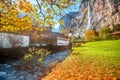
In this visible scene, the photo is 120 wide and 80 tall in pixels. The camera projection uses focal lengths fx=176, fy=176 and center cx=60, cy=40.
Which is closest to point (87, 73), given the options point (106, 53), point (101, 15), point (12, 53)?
point (106, 53)

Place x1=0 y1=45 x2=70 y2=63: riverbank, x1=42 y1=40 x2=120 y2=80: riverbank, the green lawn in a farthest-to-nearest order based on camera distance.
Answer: x1=0 y1=45 x2=70 y2=63: riverbank → the green lawn → x1=42 y1=40 x2=120 y2=80: riverbank

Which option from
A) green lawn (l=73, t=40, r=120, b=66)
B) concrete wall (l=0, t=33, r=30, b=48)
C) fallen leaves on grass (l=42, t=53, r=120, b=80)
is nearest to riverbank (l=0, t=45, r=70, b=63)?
concrete wall (l=0, t=33, r=30, b=48)

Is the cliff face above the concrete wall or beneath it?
above

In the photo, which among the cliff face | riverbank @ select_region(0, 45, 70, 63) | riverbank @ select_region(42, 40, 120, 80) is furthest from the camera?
the cliff face

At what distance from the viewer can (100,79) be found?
7453 mm

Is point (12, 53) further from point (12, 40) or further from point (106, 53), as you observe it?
point (106, 53)

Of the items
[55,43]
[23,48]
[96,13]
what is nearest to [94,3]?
[96,13]

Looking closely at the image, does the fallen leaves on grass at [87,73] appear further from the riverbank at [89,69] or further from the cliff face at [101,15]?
the cliff face at [101,15]

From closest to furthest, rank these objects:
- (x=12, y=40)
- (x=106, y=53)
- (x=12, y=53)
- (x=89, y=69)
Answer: (x=89, y=69)
(x=106, y=53)
(x=12, y=53)
(x=12, y=40)

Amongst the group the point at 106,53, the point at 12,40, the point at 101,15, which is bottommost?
the point at 106,53

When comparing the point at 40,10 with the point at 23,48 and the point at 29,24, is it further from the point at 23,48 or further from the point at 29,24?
the point at 23,48

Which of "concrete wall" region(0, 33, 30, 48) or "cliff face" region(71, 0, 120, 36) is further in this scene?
"cliff face" region(71, 0, 120, 36)

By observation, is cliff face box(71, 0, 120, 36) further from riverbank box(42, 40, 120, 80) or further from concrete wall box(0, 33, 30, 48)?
riverbank box(42, 40, 120, 80)

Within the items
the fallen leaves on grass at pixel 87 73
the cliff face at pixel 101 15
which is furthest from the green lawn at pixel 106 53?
the cliff face at pixel 101 15
